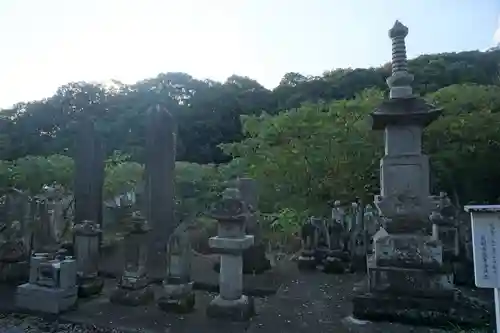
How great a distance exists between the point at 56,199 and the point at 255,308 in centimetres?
472

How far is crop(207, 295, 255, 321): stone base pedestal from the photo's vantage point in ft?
21.2

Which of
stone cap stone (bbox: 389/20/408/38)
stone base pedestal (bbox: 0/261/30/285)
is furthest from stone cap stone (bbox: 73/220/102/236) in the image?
stone cap stone (bbox: 389/20/408/38)

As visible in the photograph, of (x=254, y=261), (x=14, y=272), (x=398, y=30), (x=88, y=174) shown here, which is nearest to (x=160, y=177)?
(x=88, y=174)

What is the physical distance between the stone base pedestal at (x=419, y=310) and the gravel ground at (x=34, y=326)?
379cm

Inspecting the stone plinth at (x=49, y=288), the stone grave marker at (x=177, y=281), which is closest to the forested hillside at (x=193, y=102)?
the stone plinth at (x=49, y=288)

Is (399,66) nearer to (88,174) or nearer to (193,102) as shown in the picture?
(88,174)

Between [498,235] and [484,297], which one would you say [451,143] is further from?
[498,235]

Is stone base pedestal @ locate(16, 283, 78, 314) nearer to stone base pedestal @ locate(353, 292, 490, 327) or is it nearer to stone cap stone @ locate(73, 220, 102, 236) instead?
stone cap stone @ locate(73, 220, 102, 236)

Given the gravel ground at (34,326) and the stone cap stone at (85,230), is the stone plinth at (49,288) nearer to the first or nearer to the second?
the gravel ground at (34,326)

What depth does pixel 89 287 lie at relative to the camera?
7902mm

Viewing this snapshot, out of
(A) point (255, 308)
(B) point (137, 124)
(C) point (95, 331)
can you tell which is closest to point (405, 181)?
(A) point (255, 308)

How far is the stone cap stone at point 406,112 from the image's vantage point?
6.77m

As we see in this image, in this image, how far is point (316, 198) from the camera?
1432cm

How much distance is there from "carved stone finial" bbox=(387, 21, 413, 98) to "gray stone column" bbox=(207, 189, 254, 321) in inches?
134
